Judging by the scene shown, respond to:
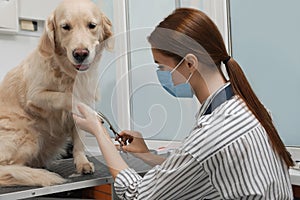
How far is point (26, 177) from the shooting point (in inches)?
43.8

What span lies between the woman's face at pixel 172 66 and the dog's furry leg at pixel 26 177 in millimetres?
471

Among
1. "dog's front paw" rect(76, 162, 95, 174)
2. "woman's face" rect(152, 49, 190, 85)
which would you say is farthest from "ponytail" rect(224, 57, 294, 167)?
"dog's front paw" rect(76, 162, 95, 174)


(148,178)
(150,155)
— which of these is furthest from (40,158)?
(148,178)

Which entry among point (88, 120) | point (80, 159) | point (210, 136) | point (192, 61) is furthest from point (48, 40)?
point (210, 136)

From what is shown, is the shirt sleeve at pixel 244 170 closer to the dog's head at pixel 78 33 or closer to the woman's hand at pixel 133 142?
the woman's hand at pixel 133 142

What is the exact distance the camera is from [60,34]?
1.10m

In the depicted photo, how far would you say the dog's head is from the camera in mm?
1040

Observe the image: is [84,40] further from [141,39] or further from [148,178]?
[148,178]

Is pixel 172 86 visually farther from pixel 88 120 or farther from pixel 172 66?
pixel 88 120

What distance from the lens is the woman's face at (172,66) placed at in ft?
2.90

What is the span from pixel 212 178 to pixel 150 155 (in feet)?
1.02

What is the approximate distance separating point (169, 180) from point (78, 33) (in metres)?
0.51

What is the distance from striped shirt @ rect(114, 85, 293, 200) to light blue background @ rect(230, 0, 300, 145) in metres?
0.59

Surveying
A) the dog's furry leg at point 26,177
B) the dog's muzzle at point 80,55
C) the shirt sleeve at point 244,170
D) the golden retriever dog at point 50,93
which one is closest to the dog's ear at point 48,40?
the golden retriever dog at point 50,93
